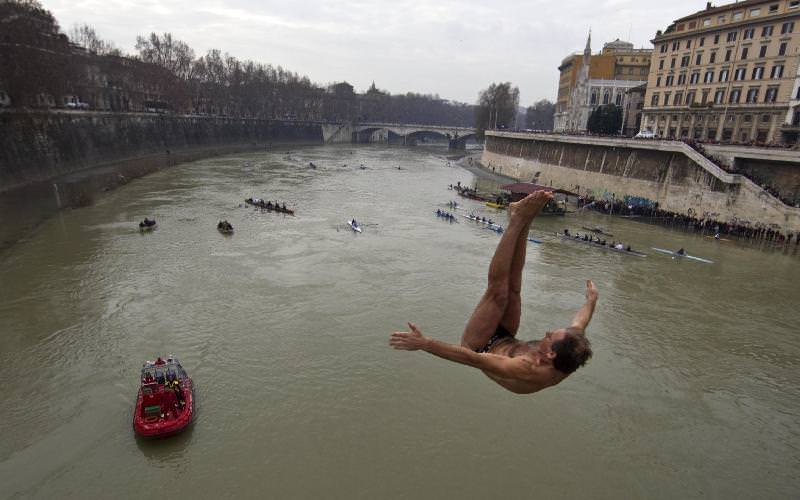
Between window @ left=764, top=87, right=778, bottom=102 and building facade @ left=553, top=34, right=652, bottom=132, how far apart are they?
31061 mm

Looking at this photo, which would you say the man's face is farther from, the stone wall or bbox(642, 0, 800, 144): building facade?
bbox(642, 0, 800, 144): building facade

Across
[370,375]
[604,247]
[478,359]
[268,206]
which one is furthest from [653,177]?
[478,359]

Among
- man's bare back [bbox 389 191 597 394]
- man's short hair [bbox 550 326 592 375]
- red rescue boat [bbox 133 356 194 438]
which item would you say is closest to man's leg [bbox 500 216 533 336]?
man's bare back [bbox 389 191 597 394]

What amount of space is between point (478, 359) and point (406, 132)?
11274 centimetres

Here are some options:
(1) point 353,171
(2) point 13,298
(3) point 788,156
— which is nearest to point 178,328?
(2) point 13,298

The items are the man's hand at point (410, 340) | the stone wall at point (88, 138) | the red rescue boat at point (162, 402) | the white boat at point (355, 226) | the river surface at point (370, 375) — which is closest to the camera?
the man's hand at point (410, 340)

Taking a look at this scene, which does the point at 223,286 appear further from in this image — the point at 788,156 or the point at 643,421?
the point at 788,156

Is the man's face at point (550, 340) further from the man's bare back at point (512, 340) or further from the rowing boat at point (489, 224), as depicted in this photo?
the rowing boat at point (489, 224)

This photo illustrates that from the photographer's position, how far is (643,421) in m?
12.6

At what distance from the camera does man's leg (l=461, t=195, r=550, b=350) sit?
344cm

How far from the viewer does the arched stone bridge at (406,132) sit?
10525cm

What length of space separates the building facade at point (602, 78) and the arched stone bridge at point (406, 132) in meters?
28.6

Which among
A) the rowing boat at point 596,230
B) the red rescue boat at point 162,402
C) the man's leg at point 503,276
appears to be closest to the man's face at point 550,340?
the man's leg at point 503,276

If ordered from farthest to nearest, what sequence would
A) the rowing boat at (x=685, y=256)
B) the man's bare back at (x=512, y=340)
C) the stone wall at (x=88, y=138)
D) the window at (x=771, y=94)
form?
the window at (x=771, y=94) < the stone wall at (x=88, y=138) < the rowing boat at (x=685, y=256) < the man's bare back at (x=512, y=340)
